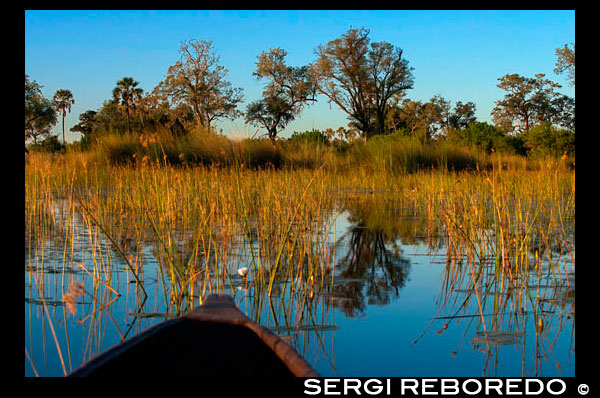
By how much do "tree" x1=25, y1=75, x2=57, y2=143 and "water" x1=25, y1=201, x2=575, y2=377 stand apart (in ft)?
125

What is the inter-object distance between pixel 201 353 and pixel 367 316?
1.25m

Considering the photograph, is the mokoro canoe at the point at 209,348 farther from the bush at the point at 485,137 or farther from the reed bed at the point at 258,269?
the bush at the point at 485,137

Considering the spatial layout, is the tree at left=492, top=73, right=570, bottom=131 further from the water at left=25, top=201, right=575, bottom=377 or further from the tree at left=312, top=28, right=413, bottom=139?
the water at left=25, top=201, right=575, bottom=377

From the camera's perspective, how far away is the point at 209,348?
2.01 m

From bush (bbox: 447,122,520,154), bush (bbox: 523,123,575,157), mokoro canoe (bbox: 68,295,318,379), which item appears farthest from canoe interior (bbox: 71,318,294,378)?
bush (bbox: 447,122,520,154)

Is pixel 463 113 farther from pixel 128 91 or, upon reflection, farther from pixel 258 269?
pixel 258 269

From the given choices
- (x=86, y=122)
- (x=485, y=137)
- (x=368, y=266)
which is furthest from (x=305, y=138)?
(x=86, y=122)

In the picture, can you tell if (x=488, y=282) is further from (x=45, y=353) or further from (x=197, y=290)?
(x=45, y=353)

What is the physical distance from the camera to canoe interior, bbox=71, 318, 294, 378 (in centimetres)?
180

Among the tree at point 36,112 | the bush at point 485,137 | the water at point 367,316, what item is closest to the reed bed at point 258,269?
the water at point 367,316

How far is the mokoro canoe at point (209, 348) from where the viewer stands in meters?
1.77

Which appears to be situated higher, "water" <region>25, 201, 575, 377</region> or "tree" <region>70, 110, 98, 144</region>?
"tree" <region>70, 110, 98, 144</region>
